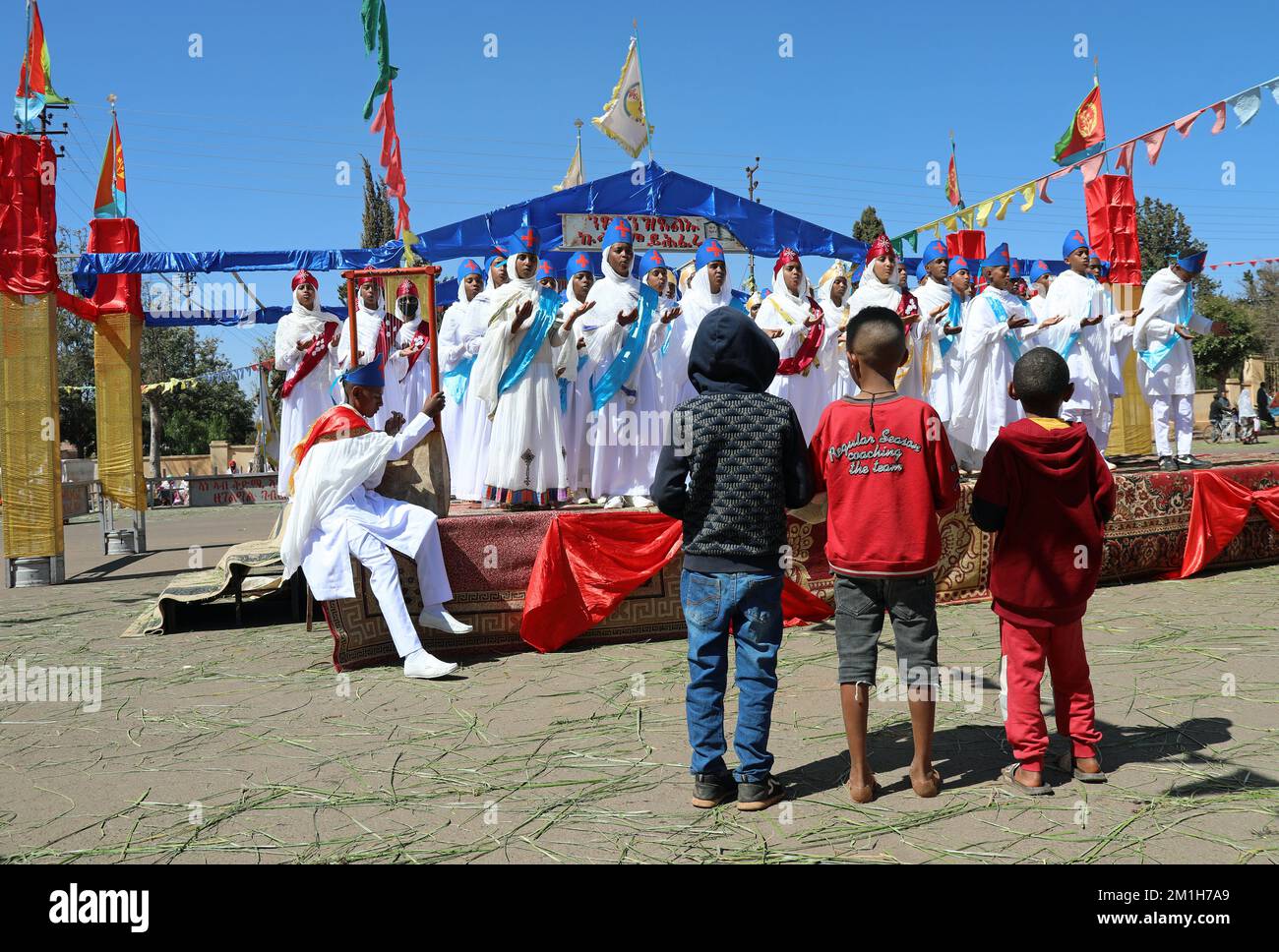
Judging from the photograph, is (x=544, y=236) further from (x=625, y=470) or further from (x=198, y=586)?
(x=198, y=586)

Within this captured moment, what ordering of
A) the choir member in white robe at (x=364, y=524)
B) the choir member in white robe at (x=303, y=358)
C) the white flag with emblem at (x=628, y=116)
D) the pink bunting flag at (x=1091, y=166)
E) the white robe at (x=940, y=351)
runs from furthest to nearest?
the white flag with emblem at (x=628, y=116), the pink bunting flag at (x=1091, y=166), the choir member in white robe at (x=303, y=358), the white robe at (x=940, y=351), the choir member in white robe at (x=364, y=524)

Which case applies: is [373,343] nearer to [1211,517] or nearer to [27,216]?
[27,216]

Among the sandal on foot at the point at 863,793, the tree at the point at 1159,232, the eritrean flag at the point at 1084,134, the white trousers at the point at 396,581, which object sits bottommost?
the sandal on foot at the point at 863,793

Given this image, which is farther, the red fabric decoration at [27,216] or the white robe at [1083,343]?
the white robe at [1083,343]

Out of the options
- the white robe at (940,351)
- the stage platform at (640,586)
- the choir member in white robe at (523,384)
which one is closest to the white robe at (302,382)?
the stage platform at (640,586)

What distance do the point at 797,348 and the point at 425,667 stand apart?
478 centimetres

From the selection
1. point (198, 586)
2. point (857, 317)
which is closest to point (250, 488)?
point (198, 586)

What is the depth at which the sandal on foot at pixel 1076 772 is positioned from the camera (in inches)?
146

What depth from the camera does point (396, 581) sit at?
5.92 m

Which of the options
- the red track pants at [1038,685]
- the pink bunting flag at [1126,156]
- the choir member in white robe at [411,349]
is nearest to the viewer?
the red track pants at [1038,685]

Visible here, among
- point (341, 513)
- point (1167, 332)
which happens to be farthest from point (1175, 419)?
point (341, 513)

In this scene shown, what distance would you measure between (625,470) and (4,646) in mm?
4687

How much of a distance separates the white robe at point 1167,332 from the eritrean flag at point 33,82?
11603 millimetres

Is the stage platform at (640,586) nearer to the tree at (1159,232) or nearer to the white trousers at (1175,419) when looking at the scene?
the white trousers at (1175,419)
